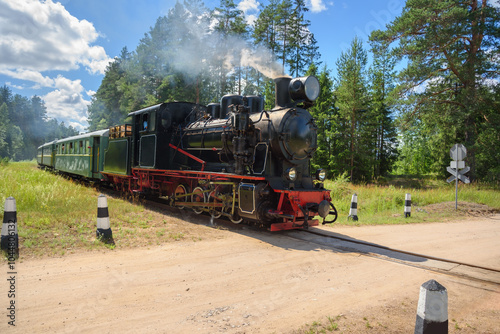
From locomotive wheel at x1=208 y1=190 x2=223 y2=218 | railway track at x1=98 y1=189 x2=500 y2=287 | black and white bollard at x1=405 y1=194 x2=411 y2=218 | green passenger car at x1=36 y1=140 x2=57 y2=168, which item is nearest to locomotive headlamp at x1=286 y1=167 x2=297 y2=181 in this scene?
railway track at x1=98 y1=189 x2=500 y2=287

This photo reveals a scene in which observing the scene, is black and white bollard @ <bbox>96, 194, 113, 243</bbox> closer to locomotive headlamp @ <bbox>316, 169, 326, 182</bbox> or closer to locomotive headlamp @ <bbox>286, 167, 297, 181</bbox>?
locomotive headlamp @ <bbox>286, 167, 297, 181</bbox>

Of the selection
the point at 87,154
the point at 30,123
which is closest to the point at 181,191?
the point at 87,154

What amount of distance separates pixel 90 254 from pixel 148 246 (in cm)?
96

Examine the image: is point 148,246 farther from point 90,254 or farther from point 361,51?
point 361,51

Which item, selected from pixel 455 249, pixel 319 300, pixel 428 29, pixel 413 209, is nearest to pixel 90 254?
pixel 319 300

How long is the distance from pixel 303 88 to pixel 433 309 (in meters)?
6.06

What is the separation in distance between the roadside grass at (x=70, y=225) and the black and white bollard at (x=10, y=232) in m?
0.15

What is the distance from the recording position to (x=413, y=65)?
19391 mm

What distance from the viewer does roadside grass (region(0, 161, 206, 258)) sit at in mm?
5305

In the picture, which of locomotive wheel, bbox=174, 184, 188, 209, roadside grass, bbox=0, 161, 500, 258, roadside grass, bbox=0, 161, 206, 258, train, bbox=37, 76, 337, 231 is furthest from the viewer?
locomotive wheel, bbox=174, 184, 188, 209

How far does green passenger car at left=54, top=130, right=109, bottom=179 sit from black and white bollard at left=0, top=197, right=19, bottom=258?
32.2 ft

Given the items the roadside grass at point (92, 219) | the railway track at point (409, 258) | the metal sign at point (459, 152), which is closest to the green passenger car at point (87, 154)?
the roadside grass at point (92, 219)

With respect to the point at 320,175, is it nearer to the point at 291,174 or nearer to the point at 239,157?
the point at 291,174

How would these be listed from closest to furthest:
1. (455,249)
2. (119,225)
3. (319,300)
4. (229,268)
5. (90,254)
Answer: (319,300) < (229,268) < (90,254) < (455,249) < (119,225)
